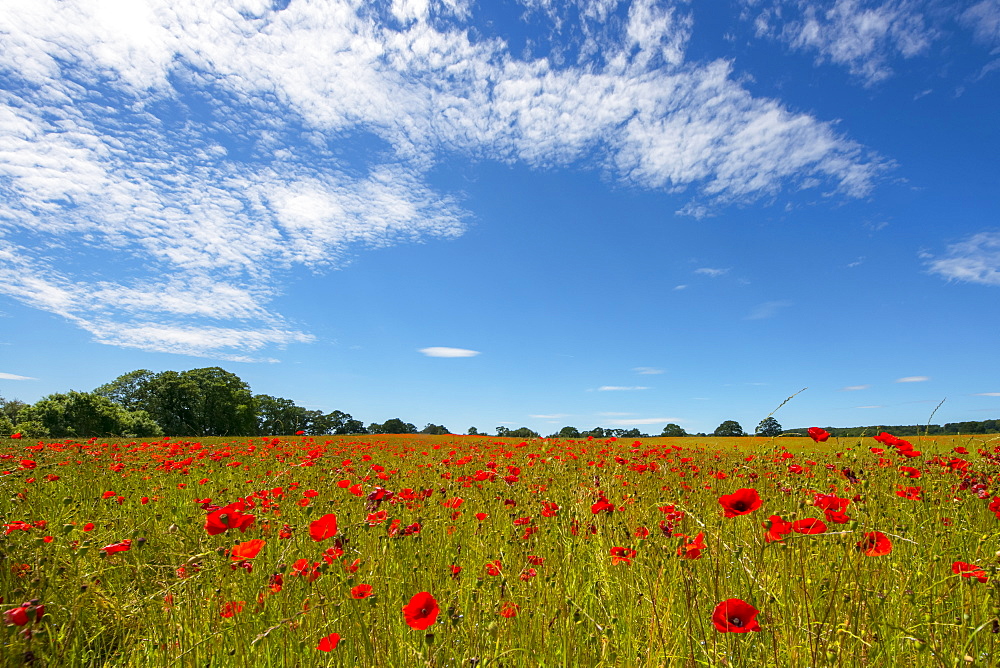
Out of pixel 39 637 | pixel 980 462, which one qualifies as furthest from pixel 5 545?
pixel 980 462

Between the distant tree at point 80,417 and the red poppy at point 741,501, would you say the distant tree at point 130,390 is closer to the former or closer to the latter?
the distant tree at point 80,417

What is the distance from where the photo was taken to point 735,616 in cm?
150

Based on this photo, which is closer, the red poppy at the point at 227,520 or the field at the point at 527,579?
the field at the point at 527,579

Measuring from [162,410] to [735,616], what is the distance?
5916 cm

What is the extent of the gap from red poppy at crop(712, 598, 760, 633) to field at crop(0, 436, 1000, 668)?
0.01 m

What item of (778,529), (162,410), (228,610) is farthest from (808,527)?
(162,410)

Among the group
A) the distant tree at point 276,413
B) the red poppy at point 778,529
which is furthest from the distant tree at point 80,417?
the red poppy at point 778,529

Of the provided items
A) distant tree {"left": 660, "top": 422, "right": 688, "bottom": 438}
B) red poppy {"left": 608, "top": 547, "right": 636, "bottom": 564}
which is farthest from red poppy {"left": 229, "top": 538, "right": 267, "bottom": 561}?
distant tree {"left": 660, "top": 422, "right": 688, "bottom": 438}

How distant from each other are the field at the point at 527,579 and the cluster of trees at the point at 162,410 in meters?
32.9

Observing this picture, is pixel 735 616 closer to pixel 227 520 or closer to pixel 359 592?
pixel 359 592

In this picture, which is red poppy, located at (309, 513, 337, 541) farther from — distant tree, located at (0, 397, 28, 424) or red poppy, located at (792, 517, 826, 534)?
distant tree, located at (0, 397, 28, 424)

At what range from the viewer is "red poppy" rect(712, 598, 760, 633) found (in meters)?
1.47

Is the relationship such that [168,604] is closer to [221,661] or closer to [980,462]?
[221,661]

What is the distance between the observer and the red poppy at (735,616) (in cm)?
147
